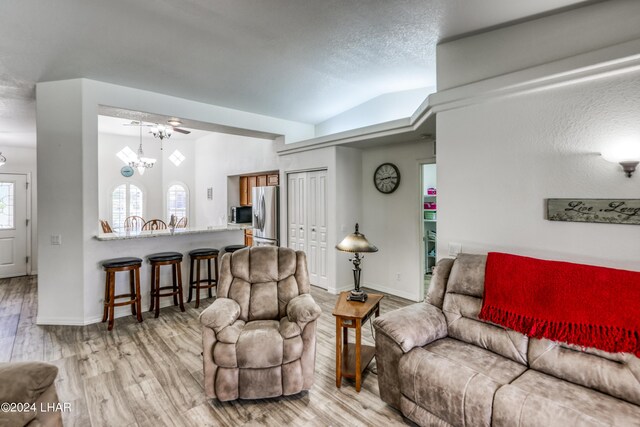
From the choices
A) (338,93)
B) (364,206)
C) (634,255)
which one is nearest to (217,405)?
(634,255)

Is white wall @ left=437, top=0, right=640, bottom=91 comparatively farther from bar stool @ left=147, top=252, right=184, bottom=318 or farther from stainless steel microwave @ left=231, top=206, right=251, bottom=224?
stainless steel microwave @ left=231, top=206, right=251, bottom=224

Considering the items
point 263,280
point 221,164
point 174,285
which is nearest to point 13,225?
point 221,164

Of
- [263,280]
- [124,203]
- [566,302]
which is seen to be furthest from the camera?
[124,203]

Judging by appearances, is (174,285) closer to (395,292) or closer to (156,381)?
(156,381)

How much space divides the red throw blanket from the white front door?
787 cm

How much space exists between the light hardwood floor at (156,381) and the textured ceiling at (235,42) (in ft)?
9.54

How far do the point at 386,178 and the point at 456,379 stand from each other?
341 centimetres

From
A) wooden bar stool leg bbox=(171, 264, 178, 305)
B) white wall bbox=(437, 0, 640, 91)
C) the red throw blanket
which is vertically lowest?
wooden bar stool leg bbox=(171, 264, 178, 305)

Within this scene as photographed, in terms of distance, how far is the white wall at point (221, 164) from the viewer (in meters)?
6.33

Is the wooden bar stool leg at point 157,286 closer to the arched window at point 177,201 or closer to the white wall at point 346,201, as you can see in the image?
the white wall at point 346,201

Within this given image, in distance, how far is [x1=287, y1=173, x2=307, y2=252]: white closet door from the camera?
544cm

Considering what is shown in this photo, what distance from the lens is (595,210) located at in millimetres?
2213

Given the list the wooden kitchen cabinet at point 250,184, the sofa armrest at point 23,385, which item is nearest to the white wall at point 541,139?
the sofa armrest at point 23,385

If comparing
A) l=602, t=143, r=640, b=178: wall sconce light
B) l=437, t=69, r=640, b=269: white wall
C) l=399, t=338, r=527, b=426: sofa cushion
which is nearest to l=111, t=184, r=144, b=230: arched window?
l=437, t=69, r=640, b=269: white wall
